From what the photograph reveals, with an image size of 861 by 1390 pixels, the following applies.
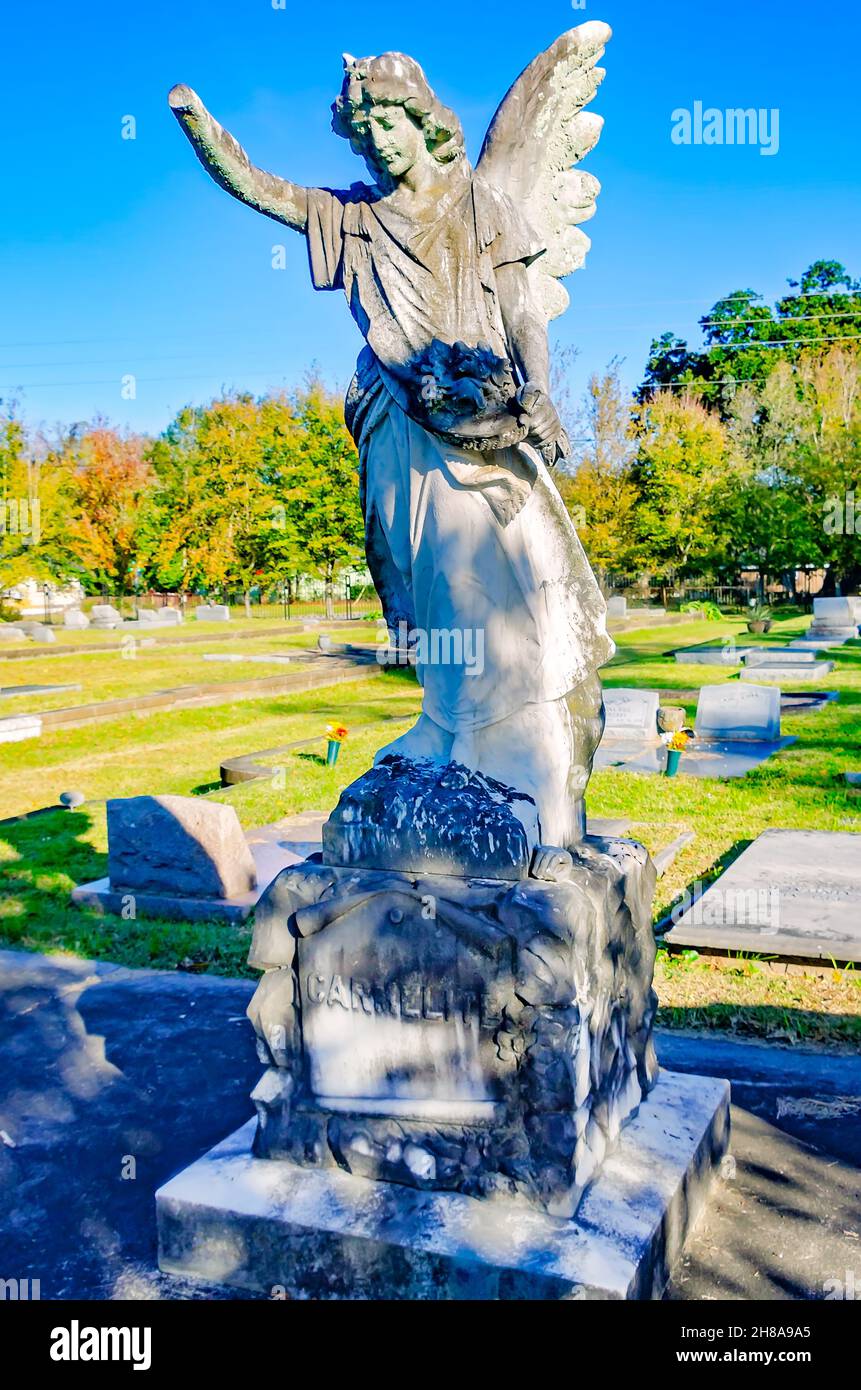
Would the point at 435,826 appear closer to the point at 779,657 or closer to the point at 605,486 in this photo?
the point at 779,657

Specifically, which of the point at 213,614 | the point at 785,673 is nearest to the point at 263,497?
the point at 213,614

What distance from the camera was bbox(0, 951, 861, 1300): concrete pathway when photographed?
2941mm

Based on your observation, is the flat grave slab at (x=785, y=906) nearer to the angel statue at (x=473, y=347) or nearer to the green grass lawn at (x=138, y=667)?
the angel statue at (x=473, y=347)

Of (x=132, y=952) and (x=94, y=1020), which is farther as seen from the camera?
(x=132, y=952)

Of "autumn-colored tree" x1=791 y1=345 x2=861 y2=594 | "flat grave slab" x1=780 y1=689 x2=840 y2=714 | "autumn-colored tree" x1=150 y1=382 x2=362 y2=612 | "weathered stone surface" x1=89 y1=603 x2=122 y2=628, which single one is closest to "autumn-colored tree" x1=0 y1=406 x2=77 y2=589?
"weathered stone surface" x1=89 y1=603 x2=122 y2=628

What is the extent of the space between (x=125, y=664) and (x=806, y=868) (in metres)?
17.7

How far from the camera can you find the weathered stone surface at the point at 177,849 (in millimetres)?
6547

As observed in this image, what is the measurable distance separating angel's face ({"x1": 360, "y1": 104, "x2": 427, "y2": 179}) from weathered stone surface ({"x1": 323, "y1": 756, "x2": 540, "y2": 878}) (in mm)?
1760

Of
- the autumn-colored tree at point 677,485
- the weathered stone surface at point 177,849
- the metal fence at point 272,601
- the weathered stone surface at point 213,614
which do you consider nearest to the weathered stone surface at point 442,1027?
the weathered stone surface at point 177,849

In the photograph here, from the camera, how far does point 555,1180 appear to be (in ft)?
8.98

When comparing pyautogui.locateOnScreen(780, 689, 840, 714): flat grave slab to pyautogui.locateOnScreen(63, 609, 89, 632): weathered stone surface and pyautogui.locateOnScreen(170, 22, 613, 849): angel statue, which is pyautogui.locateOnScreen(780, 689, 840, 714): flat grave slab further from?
pyautogui.locateOnScreen(63, 609, 89, 632): weathered stone surface
